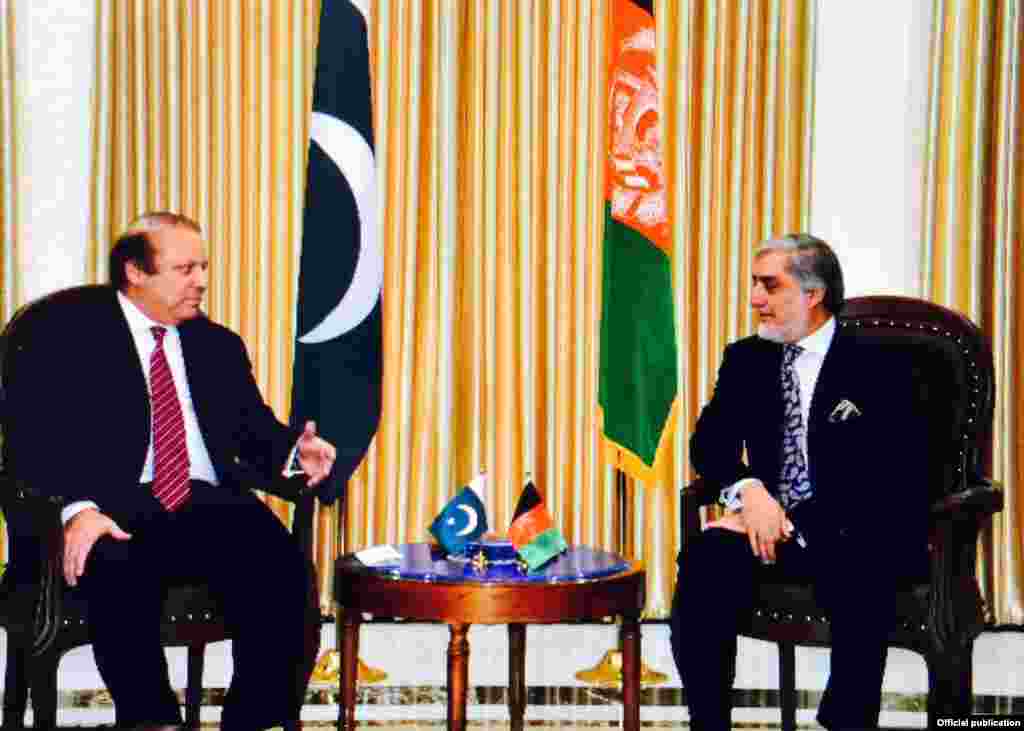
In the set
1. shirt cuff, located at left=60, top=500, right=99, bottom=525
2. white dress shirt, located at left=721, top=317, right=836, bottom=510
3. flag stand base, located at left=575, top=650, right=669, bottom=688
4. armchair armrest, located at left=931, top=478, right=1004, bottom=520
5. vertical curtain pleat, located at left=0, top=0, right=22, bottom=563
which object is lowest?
flag stand base, located at left=575, top=650, right=669, bottom=688

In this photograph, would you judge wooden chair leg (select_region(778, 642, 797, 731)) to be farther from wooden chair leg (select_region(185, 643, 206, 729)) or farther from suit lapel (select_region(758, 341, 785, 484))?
wooden chair leg (select_region(185, 643, 206, 729))

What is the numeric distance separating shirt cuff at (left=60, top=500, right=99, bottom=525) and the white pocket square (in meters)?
1.70

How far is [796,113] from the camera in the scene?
484cm

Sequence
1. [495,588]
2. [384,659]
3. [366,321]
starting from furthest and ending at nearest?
1. [384,659]
2. [366,321]
3. [495,588]

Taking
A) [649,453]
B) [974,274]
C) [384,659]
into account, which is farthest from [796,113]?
[384,659]

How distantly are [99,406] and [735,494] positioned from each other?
151 cm

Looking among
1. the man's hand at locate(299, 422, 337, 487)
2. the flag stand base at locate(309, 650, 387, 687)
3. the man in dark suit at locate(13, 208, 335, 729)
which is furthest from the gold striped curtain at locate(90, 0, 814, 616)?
the man's hand at locate(299, 422, 337, 487)

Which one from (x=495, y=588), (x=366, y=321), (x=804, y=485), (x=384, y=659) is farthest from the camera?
(x=384, y=659)

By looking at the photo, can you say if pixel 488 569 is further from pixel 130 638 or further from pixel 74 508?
pixel 74 508

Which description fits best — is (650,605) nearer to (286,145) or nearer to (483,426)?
(483,426)

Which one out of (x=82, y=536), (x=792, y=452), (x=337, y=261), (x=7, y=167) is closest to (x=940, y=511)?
(x=792, y=452)

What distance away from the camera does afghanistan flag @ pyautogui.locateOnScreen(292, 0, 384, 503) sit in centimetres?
405

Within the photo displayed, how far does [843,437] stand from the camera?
3.17 m

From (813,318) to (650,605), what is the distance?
6.13 ft
